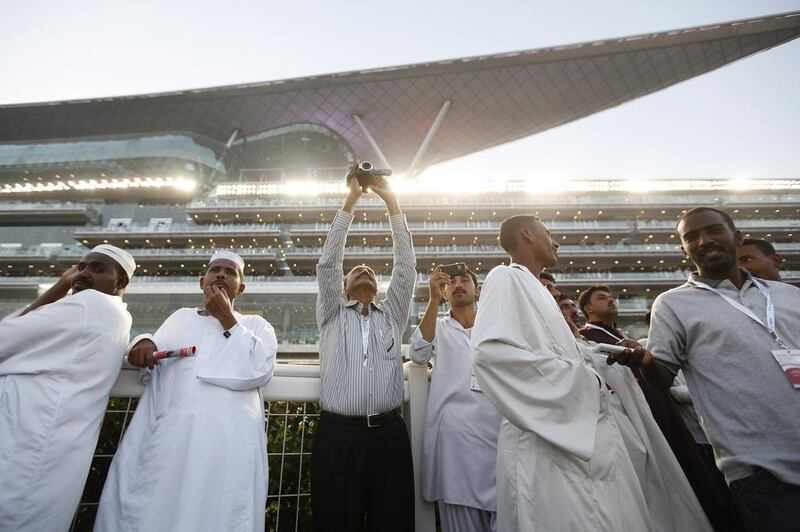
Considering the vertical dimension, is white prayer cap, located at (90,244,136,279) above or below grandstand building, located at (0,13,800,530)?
below

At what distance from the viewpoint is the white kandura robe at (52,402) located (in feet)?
4.45

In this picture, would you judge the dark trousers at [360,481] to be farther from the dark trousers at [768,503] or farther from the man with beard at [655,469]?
the dark trousers at [768,503]

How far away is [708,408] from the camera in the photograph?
1.56m

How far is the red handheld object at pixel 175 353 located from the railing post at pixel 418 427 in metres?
1.25

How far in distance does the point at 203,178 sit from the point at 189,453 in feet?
134

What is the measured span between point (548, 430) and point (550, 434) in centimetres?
1

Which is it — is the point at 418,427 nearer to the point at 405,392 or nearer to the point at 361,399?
the point at 405,392

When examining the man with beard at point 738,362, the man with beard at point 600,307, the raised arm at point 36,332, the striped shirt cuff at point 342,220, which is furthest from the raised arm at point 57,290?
the man with beard at point 600,307

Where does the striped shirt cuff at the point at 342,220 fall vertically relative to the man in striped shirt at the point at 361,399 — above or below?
above

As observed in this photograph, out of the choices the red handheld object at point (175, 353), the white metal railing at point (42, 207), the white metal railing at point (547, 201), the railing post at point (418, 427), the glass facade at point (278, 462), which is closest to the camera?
the red handheld object at point (175, 353)

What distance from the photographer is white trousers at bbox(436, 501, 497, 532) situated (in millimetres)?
1827

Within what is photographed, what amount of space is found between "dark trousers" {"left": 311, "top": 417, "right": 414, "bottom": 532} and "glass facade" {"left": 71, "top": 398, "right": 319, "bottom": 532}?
0.37 meters

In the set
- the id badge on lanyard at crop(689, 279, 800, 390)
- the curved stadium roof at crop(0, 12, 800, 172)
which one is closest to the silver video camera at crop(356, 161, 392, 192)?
the id badge on lanyard at crop(689, 279, 800, 390)

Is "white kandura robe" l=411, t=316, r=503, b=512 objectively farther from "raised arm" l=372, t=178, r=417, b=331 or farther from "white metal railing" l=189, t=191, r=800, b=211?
"white metal railing" l=189, t=191, r=800, b=211
